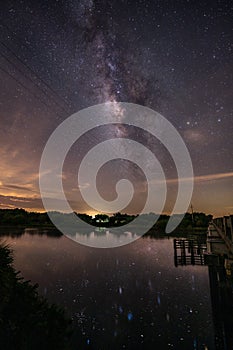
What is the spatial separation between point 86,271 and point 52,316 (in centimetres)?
1849

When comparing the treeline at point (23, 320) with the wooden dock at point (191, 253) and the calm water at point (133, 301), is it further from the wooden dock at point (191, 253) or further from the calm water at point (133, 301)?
the wooden dock at point (191, 253)

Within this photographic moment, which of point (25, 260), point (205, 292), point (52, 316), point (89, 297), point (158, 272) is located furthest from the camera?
point (25, 260)

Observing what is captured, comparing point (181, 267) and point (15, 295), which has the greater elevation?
point (15, 295)

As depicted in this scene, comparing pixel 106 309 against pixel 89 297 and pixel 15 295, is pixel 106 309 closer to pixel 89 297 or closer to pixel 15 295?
pixel 89 297

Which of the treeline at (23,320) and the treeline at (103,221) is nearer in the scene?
the treeline at (23,320)

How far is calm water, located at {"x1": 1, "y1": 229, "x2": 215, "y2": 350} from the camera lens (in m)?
10.6

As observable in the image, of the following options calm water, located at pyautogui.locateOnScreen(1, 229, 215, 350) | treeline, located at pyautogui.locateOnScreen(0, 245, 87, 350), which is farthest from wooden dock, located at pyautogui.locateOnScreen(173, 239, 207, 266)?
treeline, located at pyautogui.locateOnScreen(0, 245, 87, 350)

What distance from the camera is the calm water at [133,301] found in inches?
418

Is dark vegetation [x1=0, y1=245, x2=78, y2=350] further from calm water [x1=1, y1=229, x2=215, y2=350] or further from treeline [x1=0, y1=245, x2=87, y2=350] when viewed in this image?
calm water [x1=1, y1=229, x2=215, y2=350]

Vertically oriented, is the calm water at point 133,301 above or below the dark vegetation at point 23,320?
below

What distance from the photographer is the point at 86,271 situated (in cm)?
2545

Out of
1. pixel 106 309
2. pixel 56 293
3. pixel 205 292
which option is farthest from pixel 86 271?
pixel 205 292

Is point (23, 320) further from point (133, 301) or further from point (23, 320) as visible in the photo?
point (133, 301)

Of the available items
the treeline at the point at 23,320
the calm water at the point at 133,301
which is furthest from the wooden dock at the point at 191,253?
the treeline at the point at 23,320
